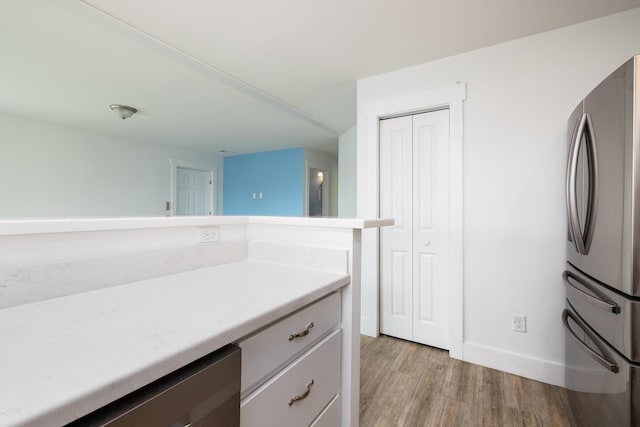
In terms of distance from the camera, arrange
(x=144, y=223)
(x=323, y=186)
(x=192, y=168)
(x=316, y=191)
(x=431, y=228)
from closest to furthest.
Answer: (x=144, y=223)
(x=431, y=228)
(x=192, y=168)
(x=316, y=191)
(x=323, y=186)

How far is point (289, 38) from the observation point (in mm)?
2098

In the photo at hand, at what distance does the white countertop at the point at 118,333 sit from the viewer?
1.42 feet

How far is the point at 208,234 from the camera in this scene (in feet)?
4.42

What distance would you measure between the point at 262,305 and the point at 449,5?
6.46 feet

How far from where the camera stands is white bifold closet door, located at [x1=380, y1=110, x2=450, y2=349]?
7.53 feet

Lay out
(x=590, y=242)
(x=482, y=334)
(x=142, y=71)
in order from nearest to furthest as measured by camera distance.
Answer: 1. (x=590, y=242)
2. (x=482, y=334)
3. (x=142, y=71)

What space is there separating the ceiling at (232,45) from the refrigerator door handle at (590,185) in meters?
0.86

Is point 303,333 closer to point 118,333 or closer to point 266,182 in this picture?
point 118,333

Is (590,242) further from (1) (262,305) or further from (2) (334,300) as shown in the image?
(1) (262,305)

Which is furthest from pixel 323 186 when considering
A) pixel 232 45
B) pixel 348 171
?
pixel 232 45

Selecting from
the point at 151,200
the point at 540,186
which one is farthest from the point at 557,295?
the point at 151,200

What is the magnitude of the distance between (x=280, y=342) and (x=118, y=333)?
411 millimetres

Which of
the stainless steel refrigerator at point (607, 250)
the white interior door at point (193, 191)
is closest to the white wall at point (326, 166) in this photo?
the white interior door at point (193, 191)

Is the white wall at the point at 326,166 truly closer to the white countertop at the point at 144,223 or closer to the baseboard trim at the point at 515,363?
the baseboard trim at the point at 515,363
